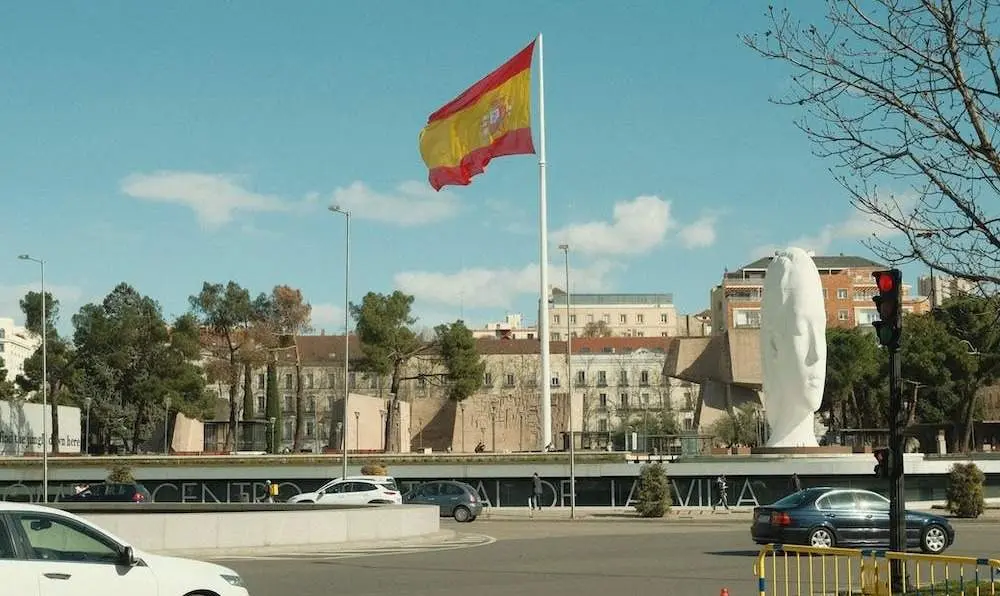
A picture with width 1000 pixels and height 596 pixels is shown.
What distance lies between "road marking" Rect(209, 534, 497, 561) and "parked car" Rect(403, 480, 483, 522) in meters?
8.90

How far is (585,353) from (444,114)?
7753 centimetres

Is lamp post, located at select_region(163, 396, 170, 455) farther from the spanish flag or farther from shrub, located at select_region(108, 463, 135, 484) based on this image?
the spanish flag

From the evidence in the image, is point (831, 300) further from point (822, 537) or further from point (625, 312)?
point (822, 537)

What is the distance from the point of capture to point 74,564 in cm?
1057

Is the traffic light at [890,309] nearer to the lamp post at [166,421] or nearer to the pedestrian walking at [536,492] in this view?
the pedestrian walking at [536,492]

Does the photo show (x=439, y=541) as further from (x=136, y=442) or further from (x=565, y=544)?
(x=136, y=442)

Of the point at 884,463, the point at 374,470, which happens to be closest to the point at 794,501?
the point at 884,463

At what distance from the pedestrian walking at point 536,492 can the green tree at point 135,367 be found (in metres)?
32.4

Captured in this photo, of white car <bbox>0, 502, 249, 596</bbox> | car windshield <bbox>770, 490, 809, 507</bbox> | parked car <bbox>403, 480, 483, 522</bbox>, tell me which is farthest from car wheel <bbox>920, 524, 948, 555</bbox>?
parked car <bbox>403, 480, 483, 522</bbox>

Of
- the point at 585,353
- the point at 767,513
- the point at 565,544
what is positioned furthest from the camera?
the point at 585,353

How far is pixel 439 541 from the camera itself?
26.5m

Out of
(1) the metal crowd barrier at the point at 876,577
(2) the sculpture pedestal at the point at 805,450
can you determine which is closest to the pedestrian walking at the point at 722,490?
(2) the sculpture pedestal at the point at 805,450

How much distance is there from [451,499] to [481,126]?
14.3 metres

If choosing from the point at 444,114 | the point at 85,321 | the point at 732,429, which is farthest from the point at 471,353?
the point at 444,114
